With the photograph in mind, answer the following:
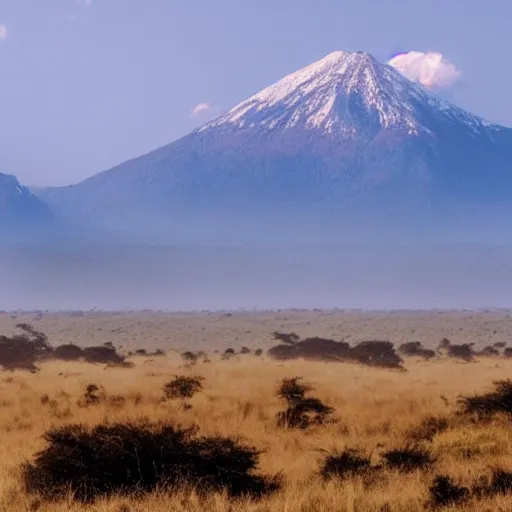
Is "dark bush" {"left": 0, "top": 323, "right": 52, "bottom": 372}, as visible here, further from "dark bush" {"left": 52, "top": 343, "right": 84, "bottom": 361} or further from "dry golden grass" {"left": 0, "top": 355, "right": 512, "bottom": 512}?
"dry golden grass" {"left": 0, "top": 355, "right": 512, "bottom": 512}

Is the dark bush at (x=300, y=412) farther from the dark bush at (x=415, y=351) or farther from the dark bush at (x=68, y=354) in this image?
the dark bush at (x=415, y=351)

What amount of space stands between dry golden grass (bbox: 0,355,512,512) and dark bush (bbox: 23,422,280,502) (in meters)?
0.31

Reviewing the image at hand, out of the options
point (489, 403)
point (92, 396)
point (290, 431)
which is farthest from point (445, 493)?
point (92, 396)

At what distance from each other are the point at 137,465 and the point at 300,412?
5457 mm

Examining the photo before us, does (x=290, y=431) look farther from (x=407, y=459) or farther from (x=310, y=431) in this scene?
A: (x=407, y=459)

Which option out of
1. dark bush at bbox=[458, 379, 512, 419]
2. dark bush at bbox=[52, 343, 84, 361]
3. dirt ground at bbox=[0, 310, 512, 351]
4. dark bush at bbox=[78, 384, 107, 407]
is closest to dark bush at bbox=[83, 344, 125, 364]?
dark bush at bbox=[52, 343, 84, 361]

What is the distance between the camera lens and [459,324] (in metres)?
72.3

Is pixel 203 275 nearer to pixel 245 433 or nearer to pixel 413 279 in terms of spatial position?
pixel 413 279

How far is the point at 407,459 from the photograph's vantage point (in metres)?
11.0

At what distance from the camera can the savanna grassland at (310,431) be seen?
350 inches

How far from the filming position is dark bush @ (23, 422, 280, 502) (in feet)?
31.5

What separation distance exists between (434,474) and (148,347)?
134ft

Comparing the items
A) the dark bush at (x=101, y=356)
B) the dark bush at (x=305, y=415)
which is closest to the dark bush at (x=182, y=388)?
the dark bush at (x=305, y=415)

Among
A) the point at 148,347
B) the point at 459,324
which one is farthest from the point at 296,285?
the point at 148,347
